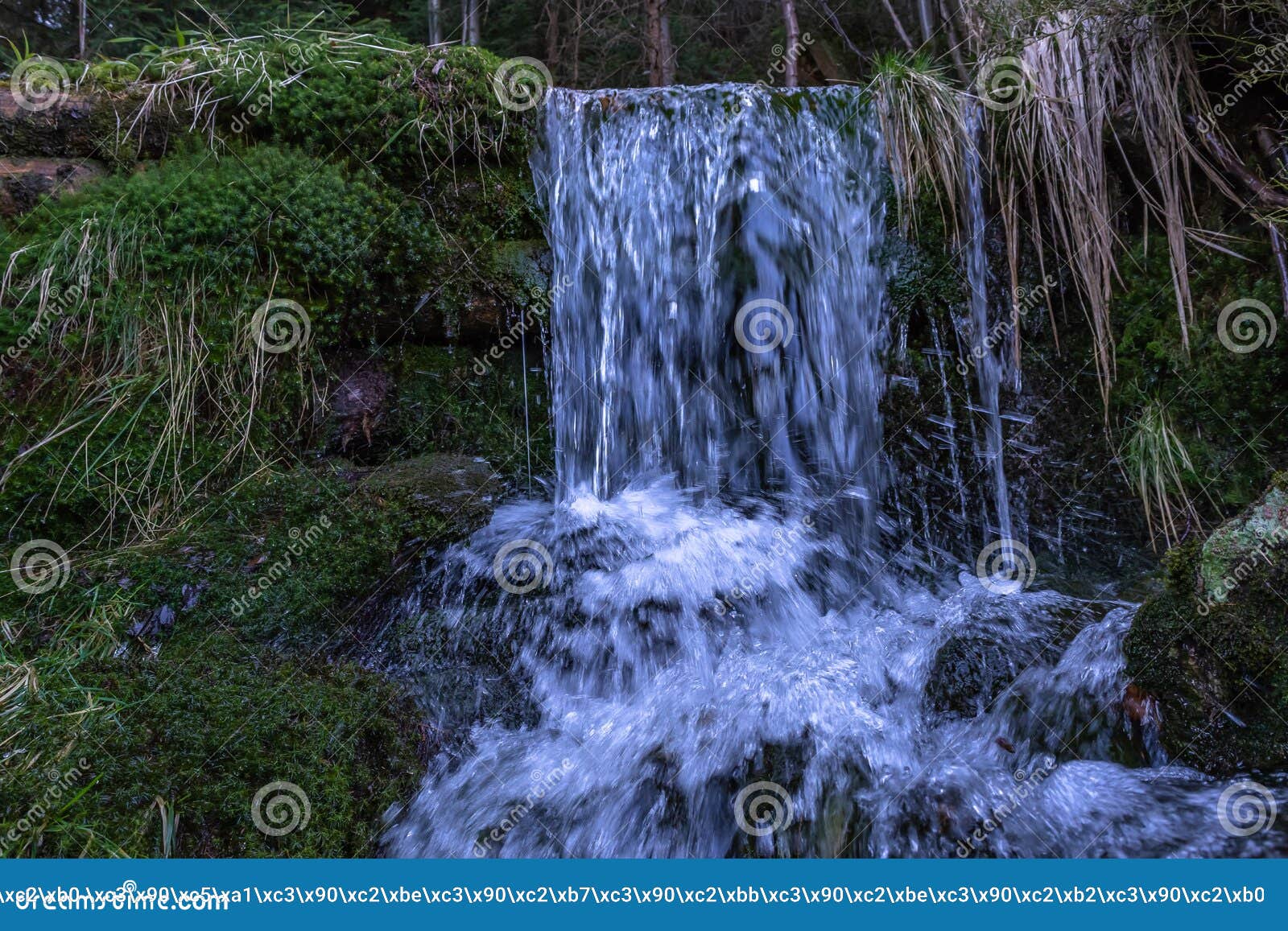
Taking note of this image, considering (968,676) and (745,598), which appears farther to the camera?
(745,598)

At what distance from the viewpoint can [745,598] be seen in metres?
3.45

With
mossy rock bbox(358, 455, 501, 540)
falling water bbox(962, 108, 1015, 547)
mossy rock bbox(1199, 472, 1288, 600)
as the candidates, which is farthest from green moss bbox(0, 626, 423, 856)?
falling water bbox(962, 108, 1015, 547)

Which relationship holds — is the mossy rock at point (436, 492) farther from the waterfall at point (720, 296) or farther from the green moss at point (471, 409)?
the waterfall at point (720, 296)

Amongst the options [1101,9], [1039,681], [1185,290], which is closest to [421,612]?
[1039,681]

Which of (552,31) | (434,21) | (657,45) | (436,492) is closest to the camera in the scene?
(436,492)

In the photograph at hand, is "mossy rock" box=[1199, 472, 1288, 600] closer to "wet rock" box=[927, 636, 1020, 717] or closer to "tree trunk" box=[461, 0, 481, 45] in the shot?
"wet rock" box=[927, 636, 1020, 717]

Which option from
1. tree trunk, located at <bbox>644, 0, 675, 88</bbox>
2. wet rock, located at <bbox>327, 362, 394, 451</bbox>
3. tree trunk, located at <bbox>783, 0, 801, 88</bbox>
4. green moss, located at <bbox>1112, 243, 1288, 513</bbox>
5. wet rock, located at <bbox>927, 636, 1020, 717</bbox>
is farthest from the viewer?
tree trunk, located at <bbox>644, 0, 675, 88</bbox>

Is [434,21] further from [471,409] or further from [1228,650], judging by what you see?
[1228,650]

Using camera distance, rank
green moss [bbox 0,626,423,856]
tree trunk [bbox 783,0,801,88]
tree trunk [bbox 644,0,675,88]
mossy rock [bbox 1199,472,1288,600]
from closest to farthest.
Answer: green moss [bbox 0,626,423,856], mossy rock [bbox 1199,472,1288,600], tree trunk [bbox 783,0,801,88], tree trunk [bbox 644,0,675,88]

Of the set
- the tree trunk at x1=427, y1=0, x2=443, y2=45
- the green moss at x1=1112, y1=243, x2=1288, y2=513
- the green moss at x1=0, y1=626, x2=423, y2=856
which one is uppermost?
the tree trunk at x1=427, y1=0, x2=443, y2=45

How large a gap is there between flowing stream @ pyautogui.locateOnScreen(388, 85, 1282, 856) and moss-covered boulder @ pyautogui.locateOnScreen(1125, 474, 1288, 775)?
0.12 metres

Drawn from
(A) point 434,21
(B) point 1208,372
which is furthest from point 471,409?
(A) point 434,21

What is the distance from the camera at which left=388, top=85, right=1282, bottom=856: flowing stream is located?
2.39 m

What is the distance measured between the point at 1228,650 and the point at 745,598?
5.57 ft
